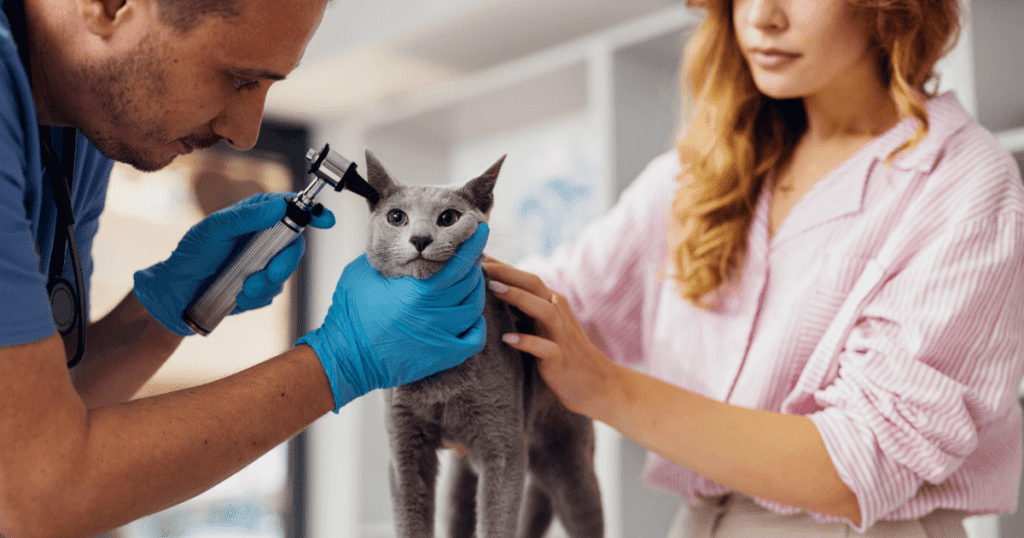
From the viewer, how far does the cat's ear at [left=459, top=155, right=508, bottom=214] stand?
2.68ft

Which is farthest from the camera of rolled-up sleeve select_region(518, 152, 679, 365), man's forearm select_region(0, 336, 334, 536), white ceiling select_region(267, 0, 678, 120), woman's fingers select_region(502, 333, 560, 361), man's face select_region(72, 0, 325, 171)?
white ceiling select_region(267, 0, 678, 120)

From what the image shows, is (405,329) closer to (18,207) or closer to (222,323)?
(18,207)

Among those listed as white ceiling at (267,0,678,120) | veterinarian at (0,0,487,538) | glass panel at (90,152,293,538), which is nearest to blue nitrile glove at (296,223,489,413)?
veterinarian at (0,0,487,538)

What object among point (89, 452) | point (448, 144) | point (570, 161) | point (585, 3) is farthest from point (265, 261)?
point (448, 144)

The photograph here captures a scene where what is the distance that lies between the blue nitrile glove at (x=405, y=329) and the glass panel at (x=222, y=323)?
5.77 ft

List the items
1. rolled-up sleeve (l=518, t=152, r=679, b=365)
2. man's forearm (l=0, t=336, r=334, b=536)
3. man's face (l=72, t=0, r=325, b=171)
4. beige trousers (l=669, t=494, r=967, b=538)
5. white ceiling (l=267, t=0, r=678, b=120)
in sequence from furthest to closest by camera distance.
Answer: white ceiling (l=267, t=0, r=678, b=120) < rolled-up sleeve (l=518, t=152, r=679, b=365) < beige trousers (l=669, t=494, r=967, b=538) < man's face (l=72, t=0, r=325, b=171) < man's forearm (l=0, t=336, r=334, b=536)

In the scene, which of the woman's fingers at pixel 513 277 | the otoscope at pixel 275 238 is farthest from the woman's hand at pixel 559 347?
the otoscope at pixel 275 238

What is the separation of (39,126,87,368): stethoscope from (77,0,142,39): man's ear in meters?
0.20

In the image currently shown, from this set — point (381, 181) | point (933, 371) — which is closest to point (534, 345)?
point (381, 181)

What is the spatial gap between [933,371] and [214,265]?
3.22ft

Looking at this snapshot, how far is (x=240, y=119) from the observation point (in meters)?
0.85

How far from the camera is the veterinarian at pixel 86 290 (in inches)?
25.1

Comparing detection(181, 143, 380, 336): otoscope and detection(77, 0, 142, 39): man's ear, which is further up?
detection(77, 0, 142, 39): man's ear

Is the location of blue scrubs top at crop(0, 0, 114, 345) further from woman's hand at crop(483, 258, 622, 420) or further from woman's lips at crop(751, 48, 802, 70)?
woman's lips at crop(751, 48, 802, 70)
